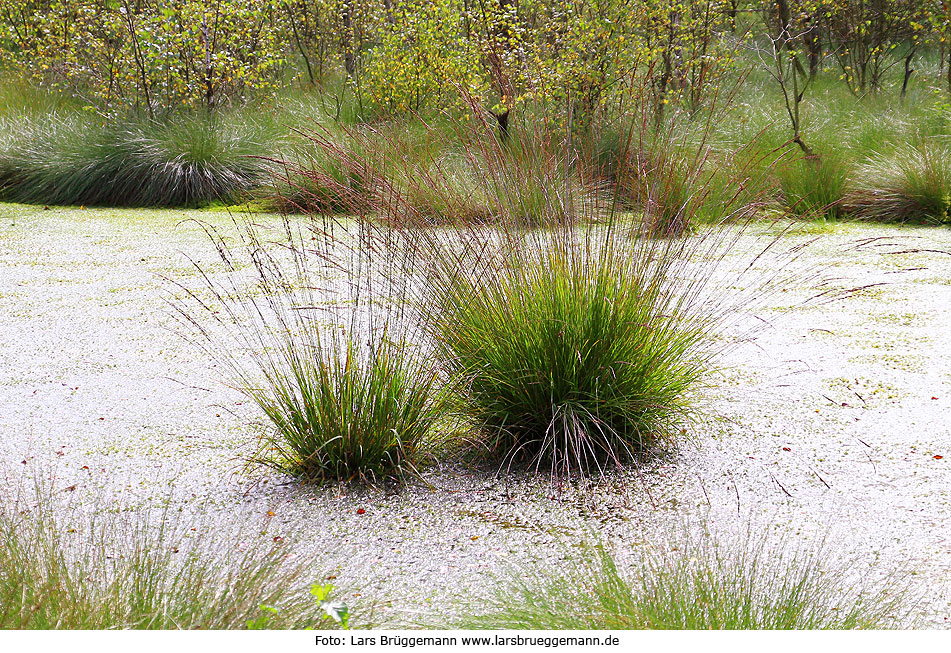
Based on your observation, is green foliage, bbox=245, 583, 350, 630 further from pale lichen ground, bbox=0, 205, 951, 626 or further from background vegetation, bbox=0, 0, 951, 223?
background vegetation, bbox=0, 0, 951, 223

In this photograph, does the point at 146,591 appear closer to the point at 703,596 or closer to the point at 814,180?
the point at 703,596

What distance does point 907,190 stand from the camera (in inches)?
231

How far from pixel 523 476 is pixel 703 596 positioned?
0.83m

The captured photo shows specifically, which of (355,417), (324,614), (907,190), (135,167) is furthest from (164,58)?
(324,614)

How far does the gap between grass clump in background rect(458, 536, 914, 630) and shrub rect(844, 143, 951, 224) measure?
4.73 metres

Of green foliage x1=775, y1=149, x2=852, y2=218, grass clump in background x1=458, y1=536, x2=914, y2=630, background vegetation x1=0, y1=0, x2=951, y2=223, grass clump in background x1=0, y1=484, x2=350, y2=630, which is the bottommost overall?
grass clump in background x1=458, y1=536, x2=914, y2=630

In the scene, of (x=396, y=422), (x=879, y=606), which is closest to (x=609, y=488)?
(x=396, y=422)

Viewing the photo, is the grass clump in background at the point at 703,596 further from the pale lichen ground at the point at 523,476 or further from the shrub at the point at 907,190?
the shrub at the point at 907,190

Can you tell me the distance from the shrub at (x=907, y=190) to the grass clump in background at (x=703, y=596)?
473cm

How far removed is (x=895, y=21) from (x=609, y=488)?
9515 mm

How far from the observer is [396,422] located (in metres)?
2.11

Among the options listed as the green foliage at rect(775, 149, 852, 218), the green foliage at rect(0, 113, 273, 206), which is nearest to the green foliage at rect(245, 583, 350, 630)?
the green foliage at rect(775, 149, 852, 218)

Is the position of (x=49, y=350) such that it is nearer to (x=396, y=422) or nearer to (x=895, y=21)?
(x=396, y=422)

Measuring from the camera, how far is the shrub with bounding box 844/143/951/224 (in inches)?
227
